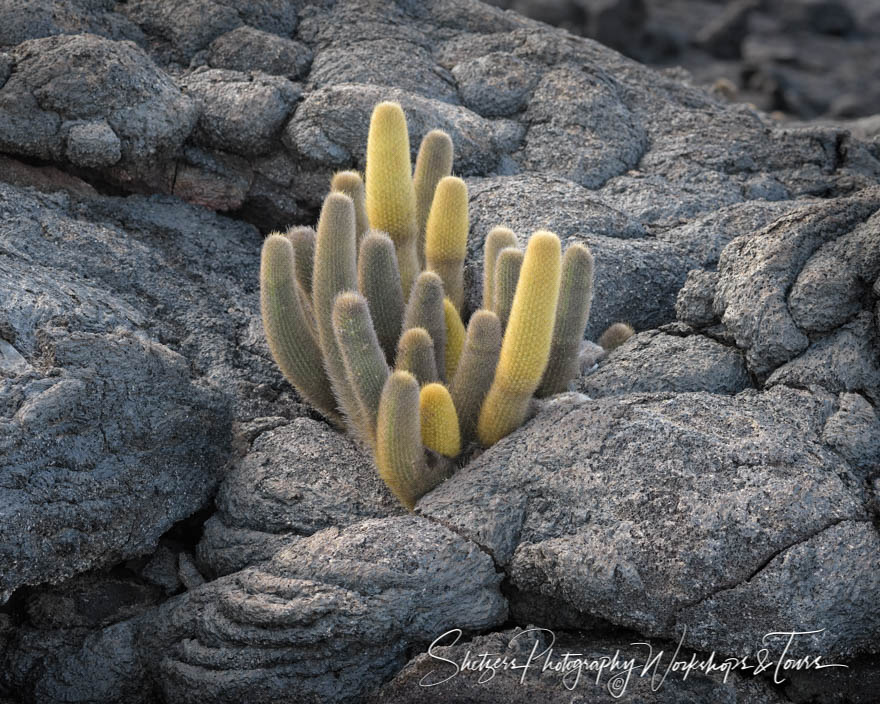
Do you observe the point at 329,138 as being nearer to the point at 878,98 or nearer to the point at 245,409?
the point at 245,409

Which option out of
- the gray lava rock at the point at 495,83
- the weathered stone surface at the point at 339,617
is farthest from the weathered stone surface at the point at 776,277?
the gray lava rock at the point at 495,83

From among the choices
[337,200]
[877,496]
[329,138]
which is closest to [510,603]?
[877,496]

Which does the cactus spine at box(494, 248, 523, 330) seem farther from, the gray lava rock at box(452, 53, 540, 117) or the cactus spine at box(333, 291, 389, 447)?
the gray lava rock at box(452, 53, 540, 117)

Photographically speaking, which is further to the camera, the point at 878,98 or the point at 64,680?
the point at 878,98

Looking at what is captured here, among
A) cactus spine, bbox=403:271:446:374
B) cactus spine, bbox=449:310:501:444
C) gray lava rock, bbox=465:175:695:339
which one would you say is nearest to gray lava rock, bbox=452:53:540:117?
gray lava rock, bbox=465:175:695:339

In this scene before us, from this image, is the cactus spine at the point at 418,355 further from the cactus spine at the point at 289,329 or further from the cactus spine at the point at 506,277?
the cactus spine at the point at 289,329
